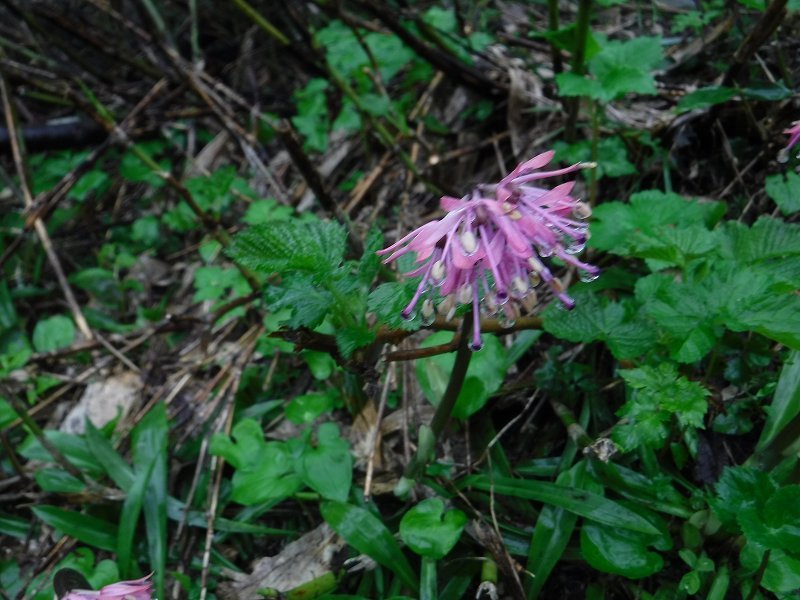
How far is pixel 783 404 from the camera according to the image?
151cm

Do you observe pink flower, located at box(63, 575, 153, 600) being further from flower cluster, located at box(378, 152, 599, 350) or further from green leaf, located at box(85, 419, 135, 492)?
flower cluster, located at box(378, 152, 599, 350)

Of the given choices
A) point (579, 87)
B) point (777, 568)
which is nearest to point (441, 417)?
point (777, 568)

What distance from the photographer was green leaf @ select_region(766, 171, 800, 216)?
1.66 m

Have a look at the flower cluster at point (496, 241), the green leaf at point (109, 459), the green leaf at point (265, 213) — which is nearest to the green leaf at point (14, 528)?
the green leaf at point (109, 459)

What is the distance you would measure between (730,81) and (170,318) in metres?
2.29

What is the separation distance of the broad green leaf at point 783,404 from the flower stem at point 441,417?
29.1 inches

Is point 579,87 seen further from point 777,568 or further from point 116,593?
point 116,593

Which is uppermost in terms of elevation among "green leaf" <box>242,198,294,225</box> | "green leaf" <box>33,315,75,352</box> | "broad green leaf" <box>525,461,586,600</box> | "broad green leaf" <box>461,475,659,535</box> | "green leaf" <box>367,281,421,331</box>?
"green leaf" <box>367,281,421,331</box>

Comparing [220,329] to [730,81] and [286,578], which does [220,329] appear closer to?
[286,578]

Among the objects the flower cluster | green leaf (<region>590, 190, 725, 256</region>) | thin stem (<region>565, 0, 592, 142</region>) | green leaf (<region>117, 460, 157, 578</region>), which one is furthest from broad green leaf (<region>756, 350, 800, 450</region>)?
green leaf (<region>117, 460, 157, 578</region>)

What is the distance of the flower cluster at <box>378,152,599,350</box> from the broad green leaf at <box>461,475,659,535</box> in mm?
647

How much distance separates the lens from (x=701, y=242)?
1584mm

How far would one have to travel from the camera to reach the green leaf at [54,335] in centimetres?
297

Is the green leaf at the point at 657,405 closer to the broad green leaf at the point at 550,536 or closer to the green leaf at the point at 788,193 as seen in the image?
the broad green leaf at the point at 550,536
